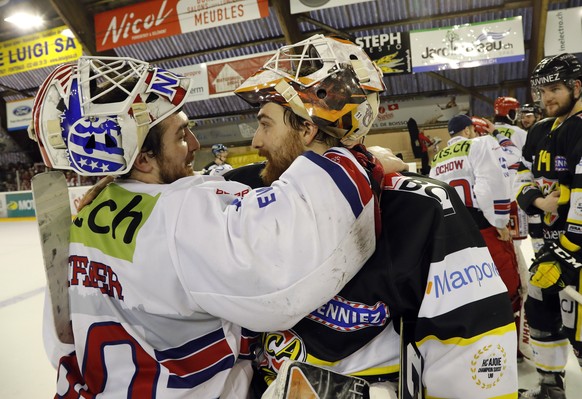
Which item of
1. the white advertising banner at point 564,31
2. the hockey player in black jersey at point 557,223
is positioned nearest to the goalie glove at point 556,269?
the hockey player in black jersey at point 557,223

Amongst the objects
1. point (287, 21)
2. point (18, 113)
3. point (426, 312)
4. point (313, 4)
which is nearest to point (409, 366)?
point (426, 312)

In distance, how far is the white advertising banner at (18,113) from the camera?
1222 centimetres

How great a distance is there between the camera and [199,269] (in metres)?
0.85

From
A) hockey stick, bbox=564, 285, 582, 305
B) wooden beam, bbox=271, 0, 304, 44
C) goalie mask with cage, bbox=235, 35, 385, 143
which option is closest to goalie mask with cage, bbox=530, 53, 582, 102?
hockey stick, bbox=564, 285, 582, 305

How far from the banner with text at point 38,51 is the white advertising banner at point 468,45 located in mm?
7751

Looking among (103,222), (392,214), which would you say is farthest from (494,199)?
(103,222)

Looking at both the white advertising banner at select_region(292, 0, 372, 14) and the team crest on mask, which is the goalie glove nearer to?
the team crest on mask

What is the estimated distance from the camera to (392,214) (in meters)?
1.07

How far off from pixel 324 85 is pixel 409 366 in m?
0.69

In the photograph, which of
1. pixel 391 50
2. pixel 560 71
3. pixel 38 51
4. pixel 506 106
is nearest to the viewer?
pixel 560 71

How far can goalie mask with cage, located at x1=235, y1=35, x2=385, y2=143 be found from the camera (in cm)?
104

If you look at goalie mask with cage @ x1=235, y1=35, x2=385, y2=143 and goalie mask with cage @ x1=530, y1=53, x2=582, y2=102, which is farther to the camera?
goalie mask with cage @ x1=530, y1=53, x2=582, y2=102

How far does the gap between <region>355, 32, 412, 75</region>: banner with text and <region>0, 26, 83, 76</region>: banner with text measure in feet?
22.2

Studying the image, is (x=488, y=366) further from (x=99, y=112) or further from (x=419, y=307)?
(x=99, y=112)
